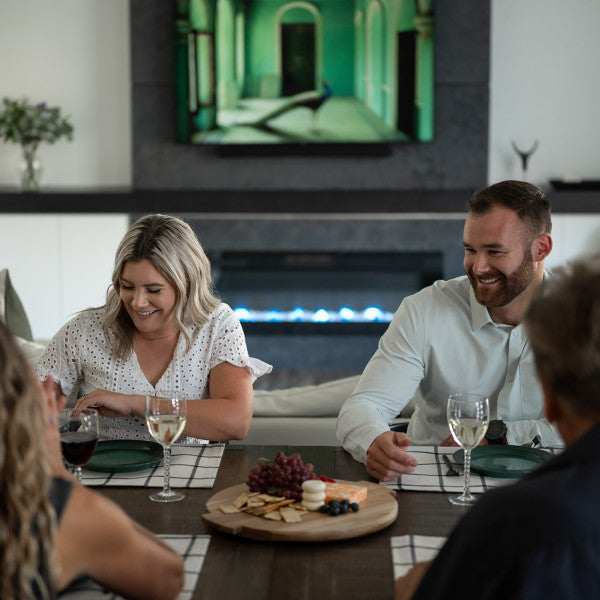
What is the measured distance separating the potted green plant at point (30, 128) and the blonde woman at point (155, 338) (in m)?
3.33

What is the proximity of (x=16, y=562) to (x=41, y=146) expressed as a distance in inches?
200

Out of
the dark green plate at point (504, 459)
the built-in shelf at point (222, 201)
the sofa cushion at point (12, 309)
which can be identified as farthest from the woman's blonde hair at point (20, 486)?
the built-in shelf at point (222, 201)

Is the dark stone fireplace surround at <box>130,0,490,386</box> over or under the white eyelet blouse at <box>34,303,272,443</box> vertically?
over

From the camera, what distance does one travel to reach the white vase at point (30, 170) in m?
5.46

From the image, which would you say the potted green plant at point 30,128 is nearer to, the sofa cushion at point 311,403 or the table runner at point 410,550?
the sofa cushion at point 311,403

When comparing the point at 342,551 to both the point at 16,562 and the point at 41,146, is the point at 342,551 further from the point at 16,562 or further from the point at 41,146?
the point at 41,146

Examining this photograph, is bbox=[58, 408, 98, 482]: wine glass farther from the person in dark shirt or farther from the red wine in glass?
the person in dark shirt

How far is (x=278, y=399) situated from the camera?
266cm

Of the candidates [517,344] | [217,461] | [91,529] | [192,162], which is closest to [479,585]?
[91,529]

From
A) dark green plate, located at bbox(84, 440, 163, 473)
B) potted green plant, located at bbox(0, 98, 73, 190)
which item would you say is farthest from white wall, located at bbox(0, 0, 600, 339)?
dark green plate, located at bbox(84, 440, 163, 473)

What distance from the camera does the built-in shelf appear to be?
5.23 meters

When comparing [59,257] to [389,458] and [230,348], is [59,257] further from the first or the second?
[389,458]

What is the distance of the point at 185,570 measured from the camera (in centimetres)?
130

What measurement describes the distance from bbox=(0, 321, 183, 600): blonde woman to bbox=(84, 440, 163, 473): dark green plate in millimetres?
628
